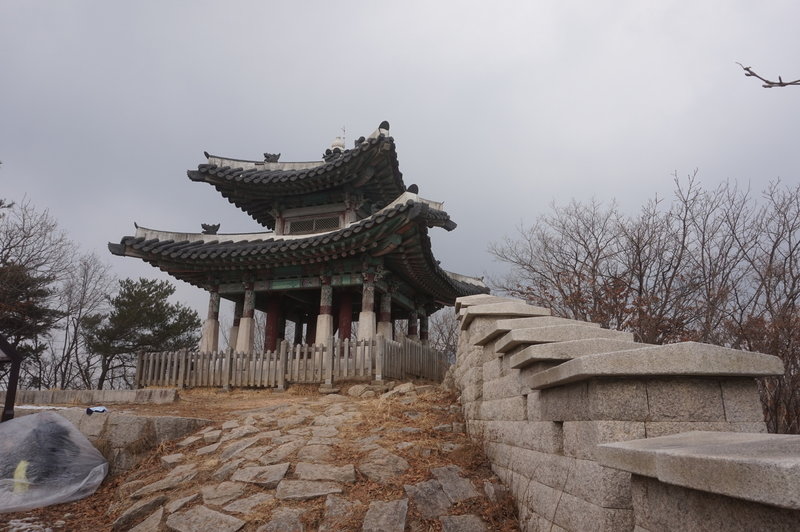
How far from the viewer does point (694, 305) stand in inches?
394

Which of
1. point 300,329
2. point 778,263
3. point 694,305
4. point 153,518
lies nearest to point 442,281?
point 300,329

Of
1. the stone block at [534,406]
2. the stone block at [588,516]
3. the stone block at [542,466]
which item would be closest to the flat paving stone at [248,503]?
the stone block at [542,466]

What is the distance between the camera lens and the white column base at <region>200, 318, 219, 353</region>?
1388 cm

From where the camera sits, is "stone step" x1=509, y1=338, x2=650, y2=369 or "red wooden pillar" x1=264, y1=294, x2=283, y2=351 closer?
"stone step" x1=509, y1=338, x2=650, y2=369

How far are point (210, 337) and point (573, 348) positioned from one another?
13.0 metres

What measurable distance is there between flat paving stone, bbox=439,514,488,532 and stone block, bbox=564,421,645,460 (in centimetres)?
135

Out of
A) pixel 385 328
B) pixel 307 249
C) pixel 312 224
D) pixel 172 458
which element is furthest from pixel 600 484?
pixel 312 224

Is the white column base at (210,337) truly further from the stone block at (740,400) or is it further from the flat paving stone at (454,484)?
the stone block at (740,400)

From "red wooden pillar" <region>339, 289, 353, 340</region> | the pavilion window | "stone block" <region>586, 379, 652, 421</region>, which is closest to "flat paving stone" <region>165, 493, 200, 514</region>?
"stone block" <region>586, 379, 652, 421</region>

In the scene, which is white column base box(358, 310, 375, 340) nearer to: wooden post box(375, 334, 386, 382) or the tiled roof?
wooden post box(375, 334, 386, 382)

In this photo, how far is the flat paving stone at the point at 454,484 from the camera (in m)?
4.50

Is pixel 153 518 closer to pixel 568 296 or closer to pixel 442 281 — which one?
pixel 568 296

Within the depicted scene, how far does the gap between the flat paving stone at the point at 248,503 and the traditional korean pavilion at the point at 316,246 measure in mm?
7227

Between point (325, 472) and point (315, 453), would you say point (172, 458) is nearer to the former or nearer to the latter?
point (315, 453)
